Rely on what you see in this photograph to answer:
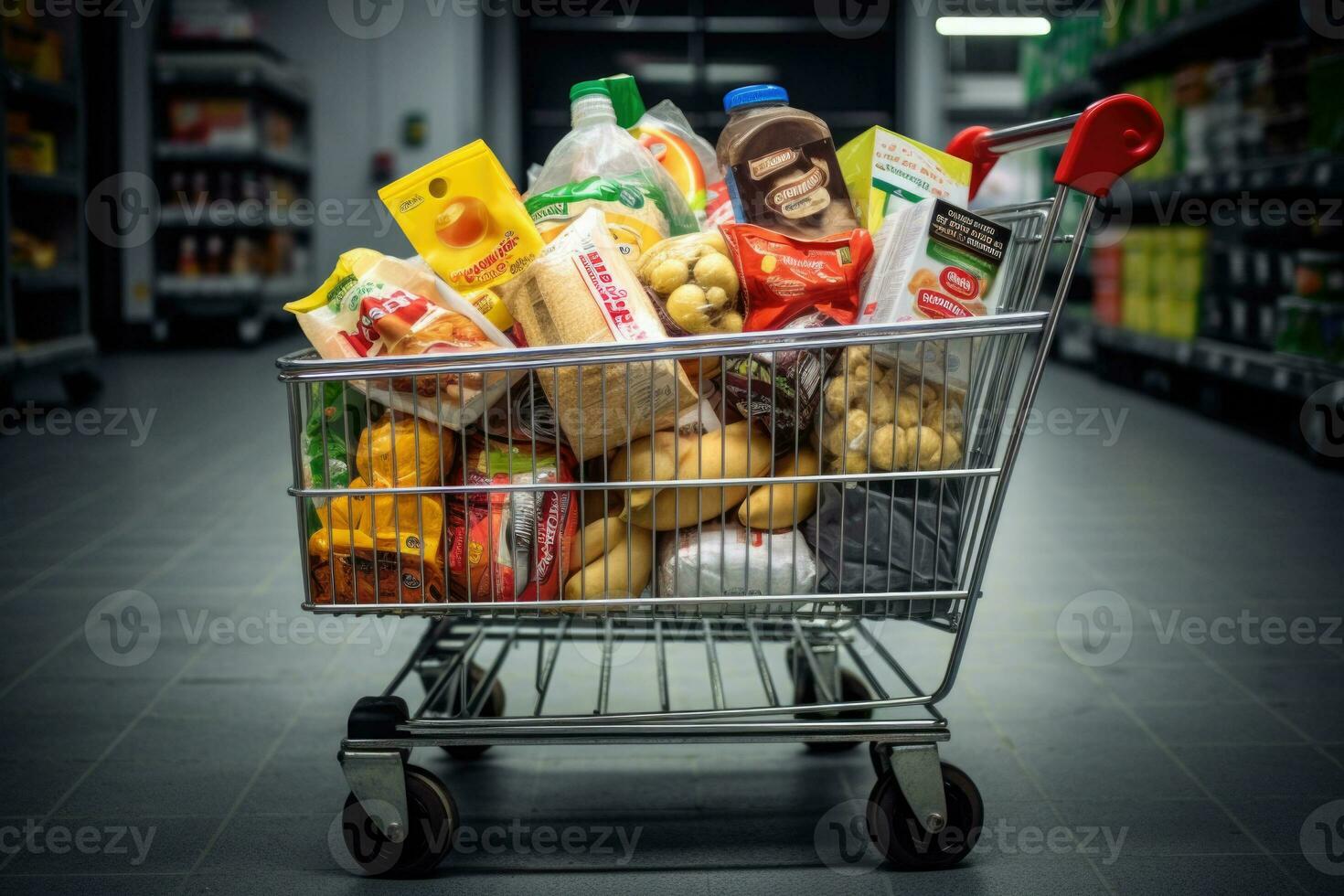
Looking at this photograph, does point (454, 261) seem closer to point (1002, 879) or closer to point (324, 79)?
point (1002, 879)

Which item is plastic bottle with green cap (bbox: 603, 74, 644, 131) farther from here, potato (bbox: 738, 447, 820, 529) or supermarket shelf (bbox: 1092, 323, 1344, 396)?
supermarket shelf (bbox: 1092, 323, 1344, 396)

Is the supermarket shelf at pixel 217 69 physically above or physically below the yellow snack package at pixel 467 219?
above

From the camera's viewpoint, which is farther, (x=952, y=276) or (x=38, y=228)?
(x=38, y=228)

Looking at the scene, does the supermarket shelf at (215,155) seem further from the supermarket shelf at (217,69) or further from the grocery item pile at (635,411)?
the grocery item pile at (635,411)

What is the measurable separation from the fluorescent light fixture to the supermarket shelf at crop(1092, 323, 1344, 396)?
19.3 ft

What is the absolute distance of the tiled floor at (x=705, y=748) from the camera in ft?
5.65

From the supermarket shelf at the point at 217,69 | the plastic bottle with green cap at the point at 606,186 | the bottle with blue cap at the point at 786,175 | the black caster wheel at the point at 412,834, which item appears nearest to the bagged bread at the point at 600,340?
the plastic bottle with green cap at the point at 606,186

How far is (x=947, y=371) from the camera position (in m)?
1.55

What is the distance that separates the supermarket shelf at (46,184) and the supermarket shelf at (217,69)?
207 cm

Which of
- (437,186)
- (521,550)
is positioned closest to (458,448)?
(521,550)

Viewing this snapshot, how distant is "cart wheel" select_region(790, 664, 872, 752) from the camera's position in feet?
7.04

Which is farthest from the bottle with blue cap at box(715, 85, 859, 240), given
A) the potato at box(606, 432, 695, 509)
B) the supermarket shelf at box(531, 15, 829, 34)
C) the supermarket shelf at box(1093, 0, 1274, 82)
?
the supermarket shelf at box(531, 15, 829, 34)

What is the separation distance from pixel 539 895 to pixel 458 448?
1.94 feet

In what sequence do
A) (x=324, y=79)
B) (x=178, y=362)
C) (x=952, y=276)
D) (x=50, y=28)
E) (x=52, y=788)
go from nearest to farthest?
1. (x=952, y=276)
2. (x=52, y=788)
3. (x=50, y=28)
4. (x=178, y=362)
5. (x=324, y=79)
